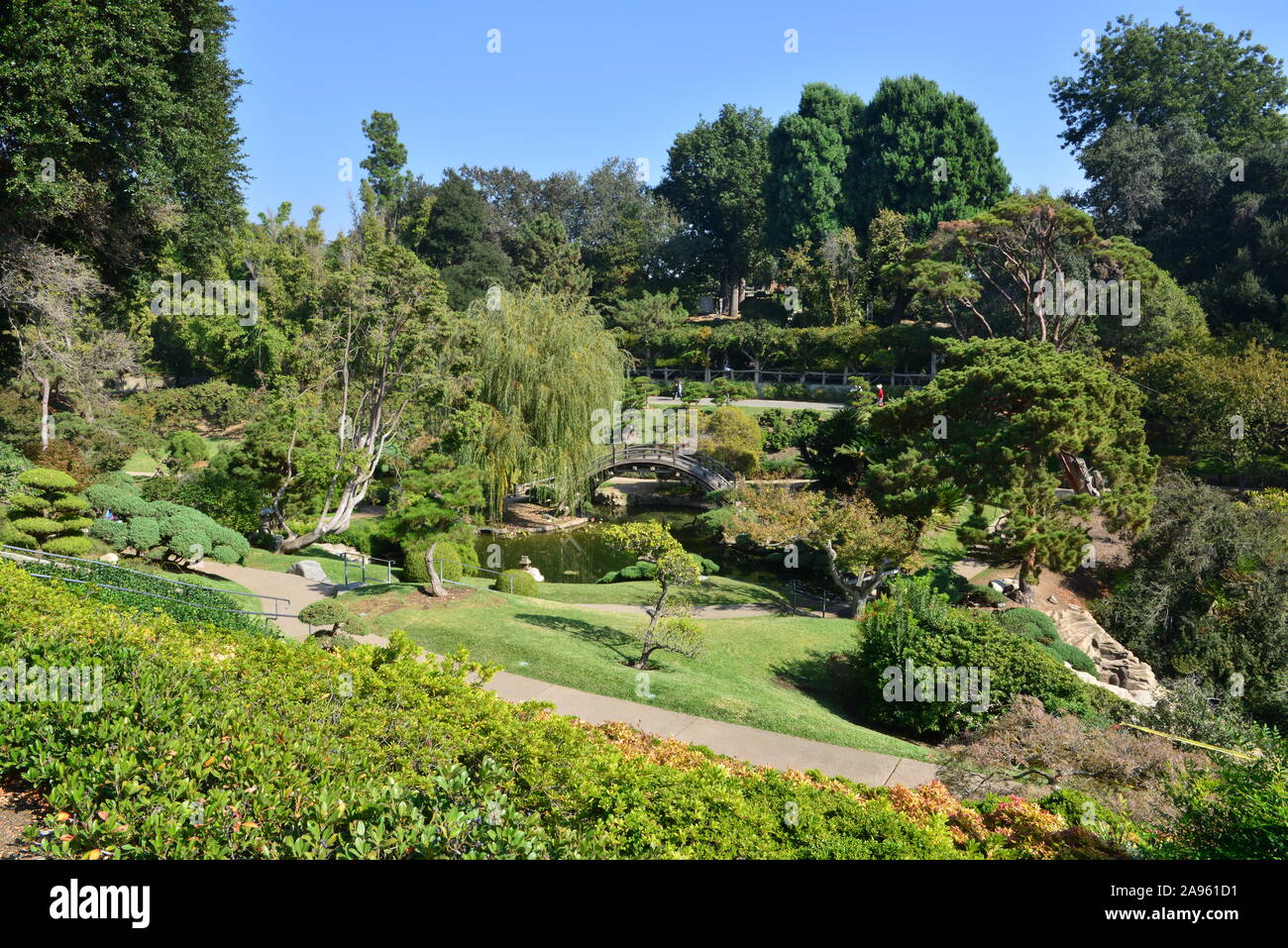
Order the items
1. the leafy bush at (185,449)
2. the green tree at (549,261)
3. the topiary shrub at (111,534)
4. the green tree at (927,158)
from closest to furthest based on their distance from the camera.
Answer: the topiary shrub at (111,534)
the leafy bush at (185,449)
the green tree at (927,158)
the green tree at (549,261)

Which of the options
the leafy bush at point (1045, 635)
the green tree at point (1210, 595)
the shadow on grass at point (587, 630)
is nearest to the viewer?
the shadow on grass at point (587, 630)

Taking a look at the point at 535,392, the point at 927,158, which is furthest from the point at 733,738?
the point at 927,158

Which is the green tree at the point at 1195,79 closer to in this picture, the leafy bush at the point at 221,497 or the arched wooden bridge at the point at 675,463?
the arched wooden bridge at the point at 675,463

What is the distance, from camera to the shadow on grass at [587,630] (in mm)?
15500

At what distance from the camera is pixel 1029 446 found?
22.0m

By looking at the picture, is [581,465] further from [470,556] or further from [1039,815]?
[1039,815]

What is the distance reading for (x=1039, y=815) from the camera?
7.82 metres

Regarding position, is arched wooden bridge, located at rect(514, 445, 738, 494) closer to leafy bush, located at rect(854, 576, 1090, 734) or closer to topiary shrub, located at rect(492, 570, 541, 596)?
topiary shrub, located at rect(492, 570, 541, 596)

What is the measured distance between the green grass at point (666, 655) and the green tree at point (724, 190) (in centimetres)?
4737

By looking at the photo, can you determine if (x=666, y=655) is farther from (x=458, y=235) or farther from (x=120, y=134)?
(x=458, y=235)

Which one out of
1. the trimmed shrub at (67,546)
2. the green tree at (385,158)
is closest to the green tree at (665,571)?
the trimmed shrub at (67,546)

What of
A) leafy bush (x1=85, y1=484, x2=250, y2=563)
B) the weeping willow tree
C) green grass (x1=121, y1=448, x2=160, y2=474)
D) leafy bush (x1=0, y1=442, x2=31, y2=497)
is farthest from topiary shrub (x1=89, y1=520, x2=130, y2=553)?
green grass (x1=121, y1=448, x2=160, y2=474)
